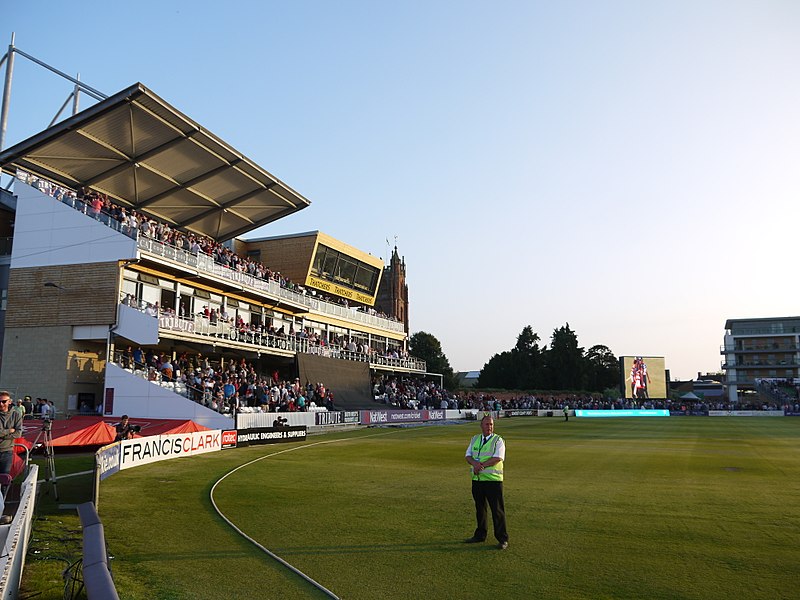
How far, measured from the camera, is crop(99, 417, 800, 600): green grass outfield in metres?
7.35

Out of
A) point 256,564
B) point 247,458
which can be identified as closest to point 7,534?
point 256,564

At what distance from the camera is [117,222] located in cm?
3347

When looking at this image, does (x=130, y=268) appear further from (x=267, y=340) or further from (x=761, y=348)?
(x=761, y=348)

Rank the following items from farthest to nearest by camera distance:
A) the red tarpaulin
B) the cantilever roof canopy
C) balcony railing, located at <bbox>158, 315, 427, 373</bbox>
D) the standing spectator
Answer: balcony railing, located at <bbox>158, 315, 427, 373</bbox> → the cantilever roof canopy → the standing spectator → the red tarpaulin

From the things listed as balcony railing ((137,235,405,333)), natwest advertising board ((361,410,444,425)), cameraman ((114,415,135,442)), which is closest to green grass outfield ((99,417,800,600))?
cameraman ((114,415,135,442))

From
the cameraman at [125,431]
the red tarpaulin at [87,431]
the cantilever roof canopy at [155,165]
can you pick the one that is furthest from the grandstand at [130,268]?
the cameraman at [125,431]

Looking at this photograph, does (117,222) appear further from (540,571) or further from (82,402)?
(540,571)

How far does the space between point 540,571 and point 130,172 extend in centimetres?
3743

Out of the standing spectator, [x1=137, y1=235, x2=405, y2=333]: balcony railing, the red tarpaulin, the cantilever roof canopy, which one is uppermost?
the cantilever roof canopy

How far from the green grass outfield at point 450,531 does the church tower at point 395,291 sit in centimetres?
9898

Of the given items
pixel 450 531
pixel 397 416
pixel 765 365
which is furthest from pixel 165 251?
pixel 765 365

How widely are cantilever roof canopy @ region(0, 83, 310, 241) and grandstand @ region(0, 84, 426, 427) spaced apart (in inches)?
3.3

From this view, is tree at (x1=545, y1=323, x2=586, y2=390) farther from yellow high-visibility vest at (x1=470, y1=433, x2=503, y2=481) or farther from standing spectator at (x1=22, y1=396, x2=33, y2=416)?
yellow high-visibility vest at (x1=470, y1=433, x2=503, y2=481)

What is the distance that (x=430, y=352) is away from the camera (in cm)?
11531
